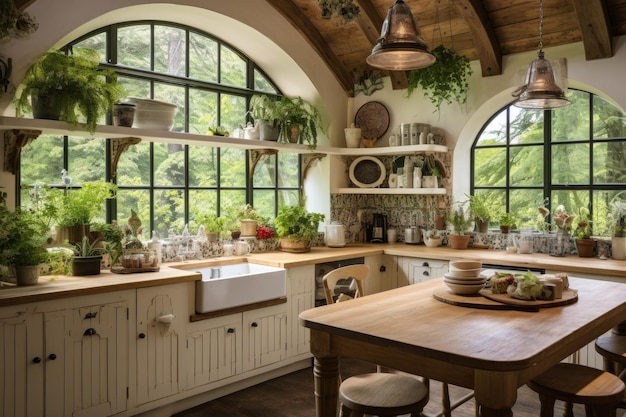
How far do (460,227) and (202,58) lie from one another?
278 cm

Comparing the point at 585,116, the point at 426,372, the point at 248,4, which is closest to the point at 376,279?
the point at 585,116

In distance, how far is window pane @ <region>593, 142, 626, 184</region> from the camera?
4718 mm

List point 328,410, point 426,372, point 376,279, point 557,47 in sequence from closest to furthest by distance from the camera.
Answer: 1. point 426,372
2. point 328,410
3. point 557,47
4. point 376,279

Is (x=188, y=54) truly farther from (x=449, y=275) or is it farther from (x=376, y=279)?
(x=449, y=275)

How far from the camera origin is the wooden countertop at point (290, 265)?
3223mm

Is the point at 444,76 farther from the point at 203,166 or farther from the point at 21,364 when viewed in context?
the point at 21,364

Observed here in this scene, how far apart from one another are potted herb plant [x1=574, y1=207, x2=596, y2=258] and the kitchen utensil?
204 centimetres

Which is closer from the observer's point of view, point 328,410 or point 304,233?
point 328,410

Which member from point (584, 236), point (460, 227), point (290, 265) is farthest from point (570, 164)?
point (290, 265)

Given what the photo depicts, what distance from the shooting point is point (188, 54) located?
15.9ft

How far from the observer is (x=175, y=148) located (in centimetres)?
471

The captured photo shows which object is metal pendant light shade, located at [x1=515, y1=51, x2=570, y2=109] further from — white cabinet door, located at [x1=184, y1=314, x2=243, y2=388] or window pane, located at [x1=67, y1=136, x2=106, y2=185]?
window pane, located at [x1=67, y1=136, x2=106, y2=185]

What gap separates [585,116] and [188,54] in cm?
343

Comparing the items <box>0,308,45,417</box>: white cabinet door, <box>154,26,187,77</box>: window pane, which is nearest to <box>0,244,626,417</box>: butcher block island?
<box>0,308,45,417</box>: white cabinet door
